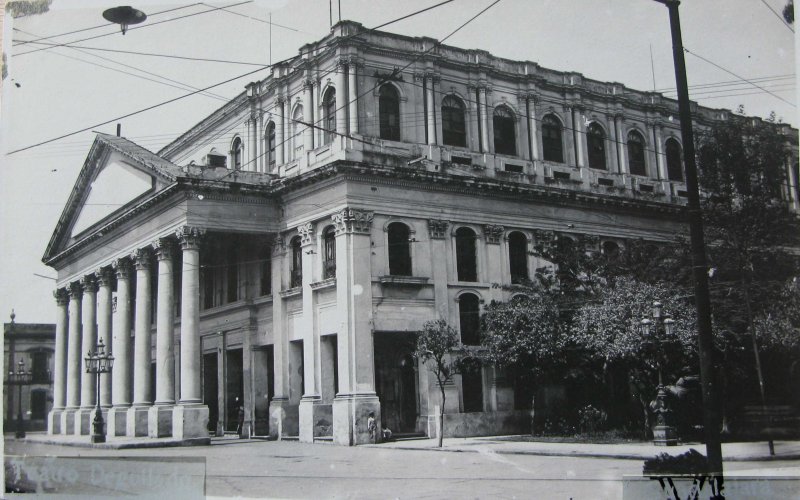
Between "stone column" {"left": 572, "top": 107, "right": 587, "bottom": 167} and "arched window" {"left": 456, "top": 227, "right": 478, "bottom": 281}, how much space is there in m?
6.91

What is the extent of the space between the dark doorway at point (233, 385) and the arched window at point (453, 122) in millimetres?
12688

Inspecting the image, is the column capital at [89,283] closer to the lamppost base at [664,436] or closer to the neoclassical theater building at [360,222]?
the neoclassical theater building at [360,222]

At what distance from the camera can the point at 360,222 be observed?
29953 millimetres

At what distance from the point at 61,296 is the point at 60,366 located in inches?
139

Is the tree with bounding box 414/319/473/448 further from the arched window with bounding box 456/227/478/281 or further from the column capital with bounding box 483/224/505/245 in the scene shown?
the column capital with bounding box 483/224/505/245

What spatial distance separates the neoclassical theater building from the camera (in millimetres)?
30453

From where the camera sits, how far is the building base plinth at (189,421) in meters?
30.5

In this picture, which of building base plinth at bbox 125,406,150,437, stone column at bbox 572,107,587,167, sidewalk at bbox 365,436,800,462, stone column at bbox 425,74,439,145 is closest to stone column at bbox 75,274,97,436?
building base plinth at bbox 125,406,150,437

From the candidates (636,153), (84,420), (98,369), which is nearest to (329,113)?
(98,369)

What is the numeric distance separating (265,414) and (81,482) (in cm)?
1683

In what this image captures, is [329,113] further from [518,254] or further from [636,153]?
[636,153]

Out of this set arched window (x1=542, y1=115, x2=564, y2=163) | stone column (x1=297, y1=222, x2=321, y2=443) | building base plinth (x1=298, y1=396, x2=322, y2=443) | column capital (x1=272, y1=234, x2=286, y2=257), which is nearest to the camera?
building base plinth (x1=298, y1=396, x2=322, y2=443)

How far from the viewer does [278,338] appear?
108 ft

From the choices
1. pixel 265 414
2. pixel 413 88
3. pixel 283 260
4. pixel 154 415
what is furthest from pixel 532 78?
pixel 154 415
